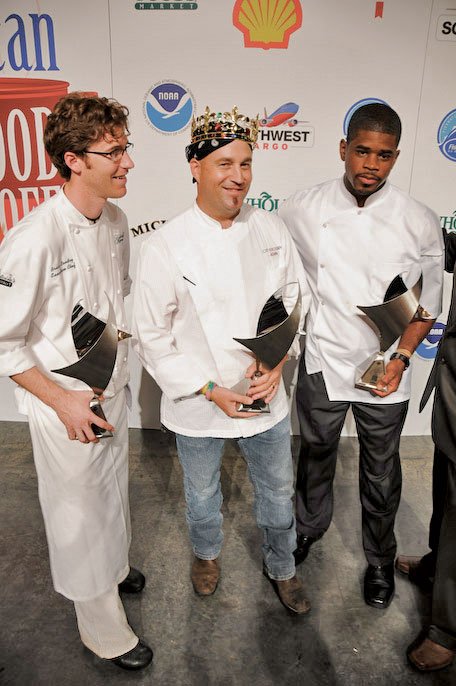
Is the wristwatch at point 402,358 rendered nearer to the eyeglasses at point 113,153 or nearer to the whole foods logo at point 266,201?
the eyeglasses at point 113,153

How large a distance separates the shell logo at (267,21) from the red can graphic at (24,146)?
945 millimetres

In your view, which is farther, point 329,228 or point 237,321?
point 329,228

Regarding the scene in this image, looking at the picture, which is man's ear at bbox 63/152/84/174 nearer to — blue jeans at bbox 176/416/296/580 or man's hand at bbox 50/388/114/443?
man's hand at bbox 50/388/114/443

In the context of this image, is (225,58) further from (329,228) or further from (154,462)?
(154,462)

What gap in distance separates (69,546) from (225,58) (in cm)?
233

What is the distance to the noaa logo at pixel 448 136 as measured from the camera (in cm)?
287

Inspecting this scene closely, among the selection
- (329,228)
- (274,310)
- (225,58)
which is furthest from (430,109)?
(274,310)

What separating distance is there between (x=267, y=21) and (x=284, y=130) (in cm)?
50

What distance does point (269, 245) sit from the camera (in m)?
1.85

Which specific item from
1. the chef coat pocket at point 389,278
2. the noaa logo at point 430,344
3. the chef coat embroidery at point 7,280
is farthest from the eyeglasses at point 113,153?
the noaa logo at point 430,344

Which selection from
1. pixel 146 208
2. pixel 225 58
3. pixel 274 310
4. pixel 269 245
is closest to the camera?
pixel 274 310

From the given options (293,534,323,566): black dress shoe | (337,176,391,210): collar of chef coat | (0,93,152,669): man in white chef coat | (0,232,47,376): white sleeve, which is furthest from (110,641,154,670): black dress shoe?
(337,176,391,210): collar of chef coat

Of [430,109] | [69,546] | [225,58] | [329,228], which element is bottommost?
[69,546]

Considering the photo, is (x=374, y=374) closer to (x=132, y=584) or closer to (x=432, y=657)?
(x=432, y=657)
